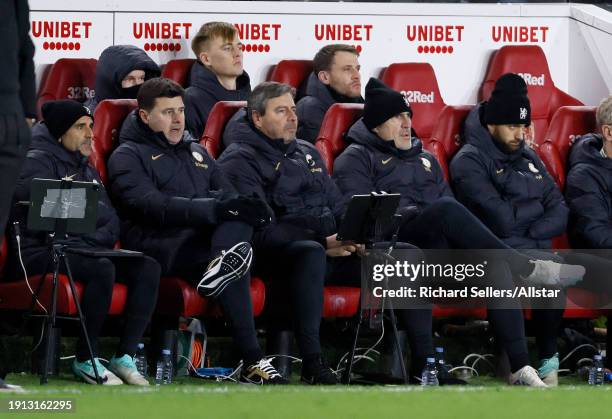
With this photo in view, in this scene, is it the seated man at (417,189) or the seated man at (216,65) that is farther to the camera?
the seated man at (216,65)

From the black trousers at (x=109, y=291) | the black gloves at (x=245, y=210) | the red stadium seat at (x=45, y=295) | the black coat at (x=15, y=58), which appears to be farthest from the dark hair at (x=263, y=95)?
the black coat at (x=15, y=58)

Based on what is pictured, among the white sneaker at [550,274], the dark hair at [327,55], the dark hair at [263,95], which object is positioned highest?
the dark hair at [327,55]

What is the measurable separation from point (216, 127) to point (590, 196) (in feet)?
7.31

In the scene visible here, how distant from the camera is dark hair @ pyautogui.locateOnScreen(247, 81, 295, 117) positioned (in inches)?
291

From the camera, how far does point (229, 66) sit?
865cm

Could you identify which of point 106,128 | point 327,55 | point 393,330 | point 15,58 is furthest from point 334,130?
point 15,58

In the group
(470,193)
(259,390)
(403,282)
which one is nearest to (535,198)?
(470,193)

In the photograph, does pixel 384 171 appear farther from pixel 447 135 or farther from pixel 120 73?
pixel 120 73

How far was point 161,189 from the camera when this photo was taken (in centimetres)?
716

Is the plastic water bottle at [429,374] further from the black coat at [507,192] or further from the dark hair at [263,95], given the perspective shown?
the dark hair at [263,95]

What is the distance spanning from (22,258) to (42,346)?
0.46 metres

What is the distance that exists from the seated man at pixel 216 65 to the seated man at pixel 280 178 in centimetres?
103

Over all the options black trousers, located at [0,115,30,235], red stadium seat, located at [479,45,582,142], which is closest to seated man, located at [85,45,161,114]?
red stadium seat, located at [479,45,582,142]

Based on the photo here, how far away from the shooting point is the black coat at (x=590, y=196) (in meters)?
7.89
